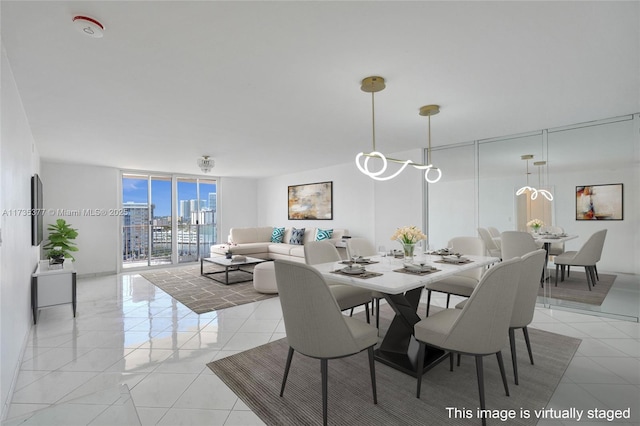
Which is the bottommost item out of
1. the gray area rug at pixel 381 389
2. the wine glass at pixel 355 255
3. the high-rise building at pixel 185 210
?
the gray area rug at pixel 381 389

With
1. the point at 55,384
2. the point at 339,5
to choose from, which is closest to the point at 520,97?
the point at 339,5

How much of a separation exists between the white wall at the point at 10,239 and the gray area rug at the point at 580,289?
554cm

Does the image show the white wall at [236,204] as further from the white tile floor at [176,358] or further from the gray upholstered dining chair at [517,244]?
the gray upholstered dining chair at [517,244]

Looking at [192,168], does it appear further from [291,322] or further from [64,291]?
[291,322]

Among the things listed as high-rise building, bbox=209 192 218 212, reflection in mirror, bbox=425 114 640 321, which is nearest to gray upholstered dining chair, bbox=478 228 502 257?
reflection in mirror, bbox=425 114 640 321

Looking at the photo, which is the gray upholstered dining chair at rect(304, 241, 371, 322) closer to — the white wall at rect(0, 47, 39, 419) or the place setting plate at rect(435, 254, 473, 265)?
the place setting plate at rect(435, 254, 473, 265)

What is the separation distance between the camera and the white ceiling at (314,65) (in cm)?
175

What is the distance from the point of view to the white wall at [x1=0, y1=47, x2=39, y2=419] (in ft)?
6.47

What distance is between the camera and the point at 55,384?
7.50 ft

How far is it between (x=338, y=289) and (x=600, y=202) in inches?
140

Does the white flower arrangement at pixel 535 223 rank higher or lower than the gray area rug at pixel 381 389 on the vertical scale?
higher

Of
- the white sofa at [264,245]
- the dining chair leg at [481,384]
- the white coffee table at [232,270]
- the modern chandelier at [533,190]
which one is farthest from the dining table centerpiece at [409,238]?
the white coffee table at [232,270]

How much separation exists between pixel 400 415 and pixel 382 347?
2.60 ft

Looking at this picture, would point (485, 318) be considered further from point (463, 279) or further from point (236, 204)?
point (236, 204)
